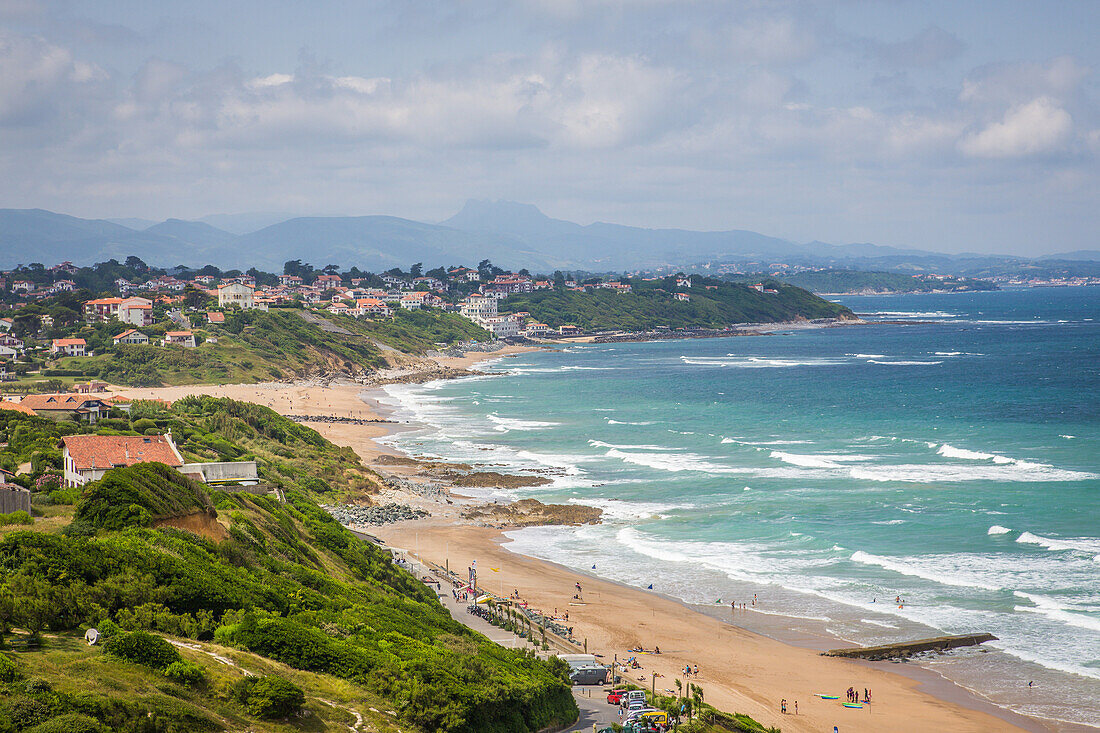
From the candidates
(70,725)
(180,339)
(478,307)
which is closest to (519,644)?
(70,725)

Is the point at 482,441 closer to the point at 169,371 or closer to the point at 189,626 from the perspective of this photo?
the point at 169,371

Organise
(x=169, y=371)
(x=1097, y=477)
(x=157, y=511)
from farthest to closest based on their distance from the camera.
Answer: (x=169, y=371) → (x=1097, y=477) → (x=157, y=511)

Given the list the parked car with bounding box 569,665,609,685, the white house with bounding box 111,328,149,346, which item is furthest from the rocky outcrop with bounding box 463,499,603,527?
the white house with bounding box 111,328,149,346

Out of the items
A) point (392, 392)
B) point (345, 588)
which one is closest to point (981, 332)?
point (392, 392)

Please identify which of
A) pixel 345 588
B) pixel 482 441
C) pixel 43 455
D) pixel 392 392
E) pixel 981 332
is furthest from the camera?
pixel 981 332

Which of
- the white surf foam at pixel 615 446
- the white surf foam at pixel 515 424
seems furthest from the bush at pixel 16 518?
the white surf foam at pixel 515 424

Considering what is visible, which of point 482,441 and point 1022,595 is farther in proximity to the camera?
point 482,441

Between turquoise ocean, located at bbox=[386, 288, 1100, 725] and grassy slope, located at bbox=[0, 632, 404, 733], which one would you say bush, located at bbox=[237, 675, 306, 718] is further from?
turquoise ocean, located at bbox=[386, 288, 1100, 725]

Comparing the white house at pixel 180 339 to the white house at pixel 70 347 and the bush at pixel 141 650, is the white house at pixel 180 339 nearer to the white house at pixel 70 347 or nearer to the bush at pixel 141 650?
the white house at pixel 70 347

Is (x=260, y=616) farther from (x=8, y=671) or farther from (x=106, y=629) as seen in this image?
(x=8, y=671)
